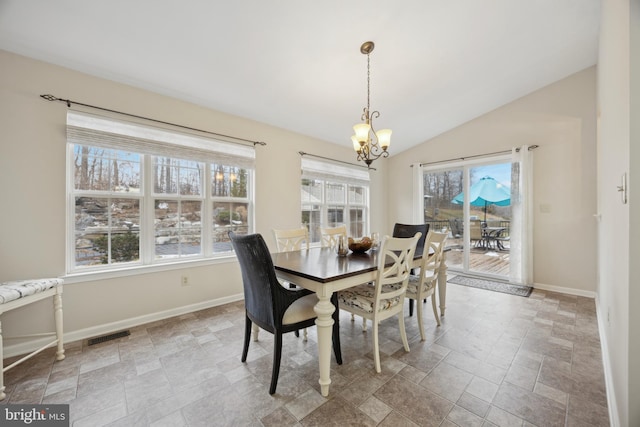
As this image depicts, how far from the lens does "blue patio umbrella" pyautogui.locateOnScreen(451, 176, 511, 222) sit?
14.0ft

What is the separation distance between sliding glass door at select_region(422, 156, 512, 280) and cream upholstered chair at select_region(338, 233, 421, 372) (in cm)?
305

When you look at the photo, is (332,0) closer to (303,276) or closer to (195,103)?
Answer: (195,103)

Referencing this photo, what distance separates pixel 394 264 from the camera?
200cm

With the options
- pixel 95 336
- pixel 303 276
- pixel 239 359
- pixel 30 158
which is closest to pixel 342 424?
pixel 303 276

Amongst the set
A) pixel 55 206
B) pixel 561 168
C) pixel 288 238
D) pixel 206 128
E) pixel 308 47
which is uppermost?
pixel 308 47

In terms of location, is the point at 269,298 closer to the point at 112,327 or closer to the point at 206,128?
the point at 112,327

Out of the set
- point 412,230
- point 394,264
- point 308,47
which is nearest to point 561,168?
point 412,230

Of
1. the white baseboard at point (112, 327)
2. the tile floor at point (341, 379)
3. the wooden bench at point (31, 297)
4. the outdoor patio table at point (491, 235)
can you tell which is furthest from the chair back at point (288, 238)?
the outdoor patio table at point (491, 235)

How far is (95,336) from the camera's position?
2436 millimetres

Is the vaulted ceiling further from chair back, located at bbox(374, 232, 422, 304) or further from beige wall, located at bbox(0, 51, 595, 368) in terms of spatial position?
chair back, located at bbox(374, 232, 422, 304)

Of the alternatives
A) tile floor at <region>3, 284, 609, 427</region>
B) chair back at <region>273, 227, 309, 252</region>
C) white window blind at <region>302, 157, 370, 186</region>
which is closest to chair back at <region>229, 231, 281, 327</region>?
tile floor at <region>3, 284, 609, 427</region>

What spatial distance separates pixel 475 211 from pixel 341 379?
402cm

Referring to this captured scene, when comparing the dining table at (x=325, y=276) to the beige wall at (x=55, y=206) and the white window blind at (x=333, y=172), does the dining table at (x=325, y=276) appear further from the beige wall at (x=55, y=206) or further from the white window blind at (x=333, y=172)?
the white window blind at (x=333, y=172)

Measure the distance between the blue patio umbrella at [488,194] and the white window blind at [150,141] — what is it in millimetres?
3839
